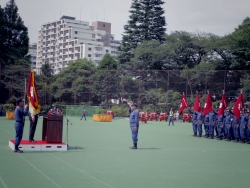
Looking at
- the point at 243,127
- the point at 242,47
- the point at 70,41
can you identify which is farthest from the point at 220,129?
the point at 70,41

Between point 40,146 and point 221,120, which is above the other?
point 221,120

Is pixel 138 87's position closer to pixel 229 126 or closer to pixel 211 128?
pixel 211 128

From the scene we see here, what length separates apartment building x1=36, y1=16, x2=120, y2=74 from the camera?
374ft

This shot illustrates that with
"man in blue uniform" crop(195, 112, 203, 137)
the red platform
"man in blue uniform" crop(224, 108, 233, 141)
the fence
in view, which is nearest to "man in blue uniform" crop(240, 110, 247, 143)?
"man in blue uniform" crop(224, 108, 233, 141)

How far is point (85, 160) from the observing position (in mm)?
12586

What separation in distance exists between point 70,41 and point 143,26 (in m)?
52.3

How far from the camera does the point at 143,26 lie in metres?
65.6

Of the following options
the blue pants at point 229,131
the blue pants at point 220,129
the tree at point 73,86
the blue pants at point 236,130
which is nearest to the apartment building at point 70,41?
the tree at point 73,86

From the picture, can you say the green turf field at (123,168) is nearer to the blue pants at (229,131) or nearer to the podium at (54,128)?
the podium at (54,128)

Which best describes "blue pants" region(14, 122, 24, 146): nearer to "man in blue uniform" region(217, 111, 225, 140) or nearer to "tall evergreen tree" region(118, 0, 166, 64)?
"man in blue uniform" region(217, 111, 225, 140)

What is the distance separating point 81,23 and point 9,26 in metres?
62.6

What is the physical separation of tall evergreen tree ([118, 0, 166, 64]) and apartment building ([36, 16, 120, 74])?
44.5 m

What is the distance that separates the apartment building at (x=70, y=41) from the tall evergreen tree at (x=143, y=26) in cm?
4453

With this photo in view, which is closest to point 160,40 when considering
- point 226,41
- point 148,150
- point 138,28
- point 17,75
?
point 138,28
